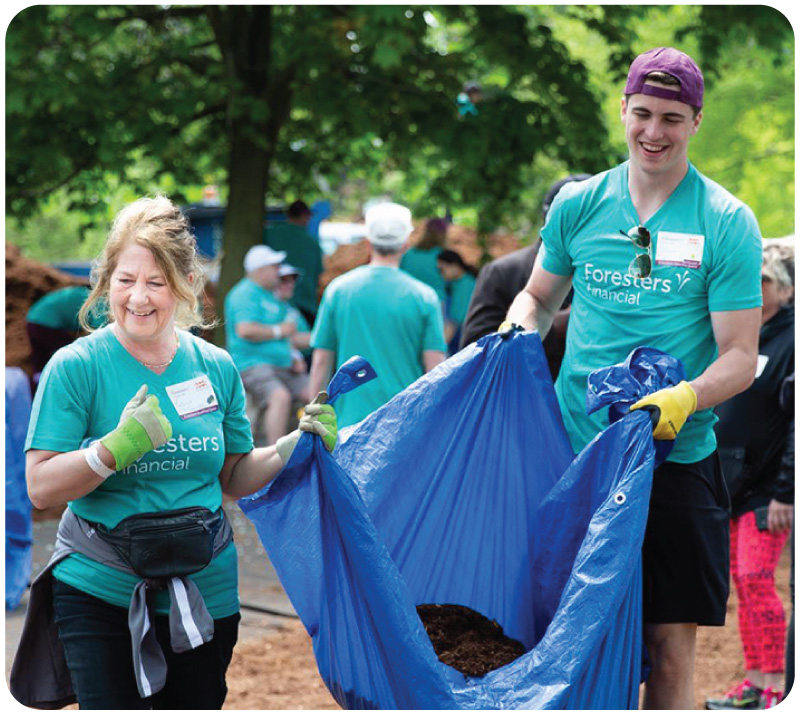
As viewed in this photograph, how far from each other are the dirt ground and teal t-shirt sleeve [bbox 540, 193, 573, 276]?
2.14 meters

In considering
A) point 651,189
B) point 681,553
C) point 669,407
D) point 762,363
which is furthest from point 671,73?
point 762,363

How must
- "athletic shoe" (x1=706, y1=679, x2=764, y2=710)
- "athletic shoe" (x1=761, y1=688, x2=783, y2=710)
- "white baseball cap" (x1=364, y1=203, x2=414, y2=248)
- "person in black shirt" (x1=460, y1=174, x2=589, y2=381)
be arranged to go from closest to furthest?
"person in black shirt" (x1=460, y1=174, x2=589, y2=381) < "athletic shoe" (x1=761, y1=688, x2=783, y2=710) < "athletic shoe" (x1=706, y1=679, x2=764, y2=710) < "white baseball cap" (x1=364, y1=203, x2=414, y2=248)

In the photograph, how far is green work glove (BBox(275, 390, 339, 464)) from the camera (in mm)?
2746

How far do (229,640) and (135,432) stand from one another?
1.96ft

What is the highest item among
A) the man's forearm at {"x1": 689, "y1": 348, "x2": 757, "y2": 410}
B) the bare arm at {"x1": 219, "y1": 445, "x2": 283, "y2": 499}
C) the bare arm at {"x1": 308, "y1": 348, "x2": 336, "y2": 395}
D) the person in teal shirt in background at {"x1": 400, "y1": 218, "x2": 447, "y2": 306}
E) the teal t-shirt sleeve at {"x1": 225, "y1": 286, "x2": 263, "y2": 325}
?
the person in teal shirt in background at {"x1": 400, "y1": 218, "x2": 447, "y2": 306}

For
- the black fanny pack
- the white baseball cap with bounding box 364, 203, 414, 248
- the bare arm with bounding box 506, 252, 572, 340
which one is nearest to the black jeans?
the black fanny pack

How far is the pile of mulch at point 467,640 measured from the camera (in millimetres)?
2832

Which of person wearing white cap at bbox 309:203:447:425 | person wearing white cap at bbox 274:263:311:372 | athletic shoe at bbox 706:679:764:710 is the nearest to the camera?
athletic shoe at bbox 706:679:764:710

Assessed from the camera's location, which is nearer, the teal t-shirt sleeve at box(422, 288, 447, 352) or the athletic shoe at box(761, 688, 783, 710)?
the athletic shoe at box(761, 688, 783, 710)

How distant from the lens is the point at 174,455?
2.60 metres

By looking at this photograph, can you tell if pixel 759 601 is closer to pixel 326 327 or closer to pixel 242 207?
pixel 326 327

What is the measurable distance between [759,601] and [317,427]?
264 centimetres

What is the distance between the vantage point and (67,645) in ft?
8.54

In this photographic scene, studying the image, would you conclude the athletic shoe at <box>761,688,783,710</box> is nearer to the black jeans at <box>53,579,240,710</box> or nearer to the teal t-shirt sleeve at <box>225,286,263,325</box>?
the black jeans at <box>53,579,240,710</box>
